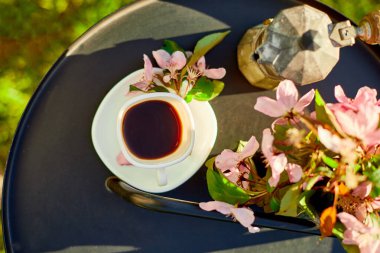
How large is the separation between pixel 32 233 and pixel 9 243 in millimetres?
45

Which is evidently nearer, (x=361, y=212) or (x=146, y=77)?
(x=361, y=212)

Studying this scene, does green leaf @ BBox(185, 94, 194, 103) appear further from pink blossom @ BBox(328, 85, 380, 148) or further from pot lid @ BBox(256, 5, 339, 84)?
pink blossom @ BBox(328, 85, 380, 148)

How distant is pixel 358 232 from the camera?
0.63m

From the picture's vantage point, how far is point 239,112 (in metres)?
0.97

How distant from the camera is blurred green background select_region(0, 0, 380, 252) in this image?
1.34 m

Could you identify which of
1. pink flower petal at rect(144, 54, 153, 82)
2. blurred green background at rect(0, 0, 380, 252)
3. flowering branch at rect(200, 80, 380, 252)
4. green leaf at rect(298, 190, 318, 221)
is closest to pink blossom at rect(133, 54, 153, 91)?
pink flower petal at rect(144, 54, 153, 82)

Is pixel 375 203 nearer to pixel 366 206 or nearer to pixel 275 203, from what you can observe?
pixel 366 206

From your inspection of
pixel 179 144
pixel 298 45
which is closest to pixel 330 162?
pixel 298 45

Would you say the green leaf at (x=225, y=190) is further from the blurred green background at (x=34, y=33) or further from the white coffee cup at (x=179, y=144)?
the blurred green background at (x=34, y=33)

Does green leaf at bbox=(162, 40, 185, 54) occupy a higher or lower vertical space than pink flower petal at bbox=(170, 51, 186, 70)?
higher

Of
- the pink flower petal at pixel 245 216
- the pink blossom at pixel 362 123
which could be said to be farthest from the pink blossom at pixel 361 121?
the pink flower petal at pixel 245 216

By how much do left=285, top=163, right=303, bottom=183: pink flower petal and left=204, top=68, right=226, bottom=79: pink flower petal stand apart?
0.28 metres

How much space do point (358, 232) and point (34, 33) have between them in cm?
105

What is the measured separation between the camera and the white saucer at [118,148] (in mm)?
895
